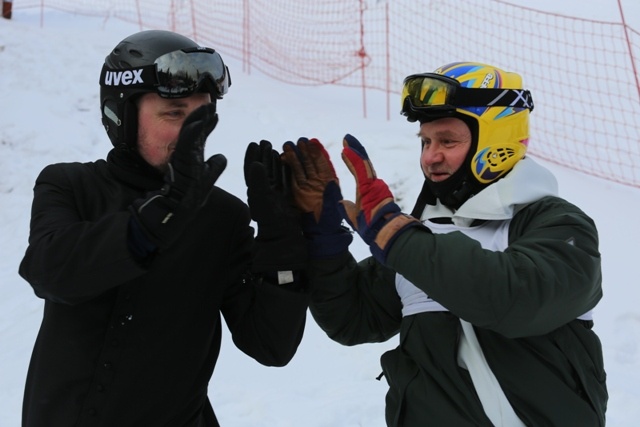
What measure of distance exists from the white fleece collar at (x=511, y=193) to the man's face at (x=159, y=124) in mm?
943

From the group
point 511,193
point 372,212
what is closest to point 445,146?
point 511,193

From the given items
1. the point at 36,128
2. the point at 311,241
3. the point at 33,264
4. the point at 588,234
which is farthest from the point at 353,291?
the point at 36,128

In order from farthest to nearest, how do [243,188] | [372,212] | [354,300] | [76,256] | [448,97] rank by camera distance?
[243,188], [354,300], [448,97], [372,212], [76,256]

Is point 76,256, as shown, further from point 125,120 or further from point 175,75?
point 175,75

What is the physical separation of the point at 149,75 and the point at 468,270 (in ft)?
3.79

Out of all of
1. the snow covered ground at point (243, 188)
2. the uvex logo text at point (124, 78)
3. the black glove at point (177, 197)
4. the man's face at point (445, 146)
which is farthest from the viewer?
the snow covered ground at point (243, 188)

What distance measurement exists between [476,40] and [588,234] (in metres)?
8.32

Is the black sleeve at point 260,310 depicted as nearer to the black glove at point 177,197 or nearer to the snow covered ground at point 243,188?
the black glove at point 177,197

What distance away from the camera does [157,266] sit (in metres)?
2.22

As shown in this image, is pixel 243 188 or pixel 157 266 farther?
A: pixel 243 188

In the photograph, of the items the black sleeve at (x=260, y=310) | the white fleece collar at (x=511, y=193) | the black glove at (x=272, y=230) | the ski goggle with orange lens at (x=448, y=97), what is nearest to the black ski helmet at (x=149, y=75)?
the black glove at (x=272, y=230)

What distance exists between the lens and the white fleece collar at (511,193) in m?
2.18

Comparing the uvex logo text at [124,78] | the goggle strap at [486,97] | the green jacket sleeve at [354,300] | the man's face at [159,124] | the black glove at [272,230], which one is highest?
the uvex logo text at [124,78]

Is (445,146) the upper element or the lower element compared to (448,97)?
lower
